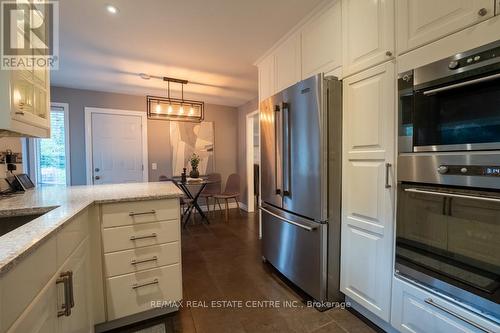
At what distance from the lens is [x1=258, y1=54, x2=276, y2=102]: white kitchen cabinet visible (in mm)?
2701

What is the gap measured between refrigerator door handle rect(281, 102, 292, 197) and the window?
3881 millimetres

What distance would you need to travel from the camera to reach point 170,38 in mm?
2410

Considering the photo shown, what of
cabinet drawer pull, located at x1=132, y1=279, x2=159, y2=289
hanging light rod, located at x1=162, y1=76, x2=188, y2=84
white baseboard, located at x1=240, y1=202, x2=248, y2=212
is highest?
hanging light rod, located at x1=162, y1=76, x2=188, y2=84

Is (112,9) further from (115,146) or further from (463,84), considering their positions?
(115,146)

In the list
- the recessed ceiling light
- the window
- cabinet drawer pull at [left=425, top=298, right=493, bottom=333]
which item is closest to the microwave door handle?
cabinet drawer pull at [left=425, top=298, right=493, bottom=333]

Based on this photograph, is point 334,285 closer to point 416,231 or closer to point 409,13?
point 416,231

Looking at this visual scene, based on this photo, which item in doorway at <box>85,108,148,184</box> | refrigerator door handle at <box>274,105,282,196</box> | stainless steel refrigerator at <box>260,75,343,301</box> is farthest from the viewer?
doorway at <box>85,108,148,184</box>

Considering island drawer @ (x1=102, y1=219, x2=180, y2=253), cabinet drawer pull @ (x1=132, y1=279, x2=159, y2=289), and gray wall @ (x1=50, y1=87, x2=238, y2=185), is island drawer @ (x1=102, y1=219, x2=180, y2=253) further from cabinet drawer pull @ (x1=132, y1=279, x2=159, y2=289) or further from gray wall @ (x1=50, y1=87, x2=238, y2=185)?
gray wall @ (x1=50, y1=87, x2=238, y2=185)

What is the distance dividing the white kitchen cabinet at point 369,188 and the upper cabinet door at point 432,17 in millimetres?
172

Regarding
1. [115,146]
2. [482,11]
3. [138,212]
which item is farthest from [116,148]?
[482,11]

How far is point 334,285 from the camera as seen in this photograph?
1.83 meters

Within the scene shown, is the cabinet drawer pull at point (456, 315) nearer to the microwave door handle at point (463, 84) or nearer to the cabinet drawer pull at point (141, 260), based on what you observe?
the microwave door handle at point (463, 84)

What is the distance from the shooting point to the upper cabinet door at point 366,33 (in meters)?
1.44

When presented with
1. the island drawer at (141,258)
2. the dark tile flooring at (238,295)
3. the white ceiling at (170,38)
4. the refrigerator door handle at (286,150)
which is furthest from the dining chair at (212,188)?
the island drawer at (141,258)
